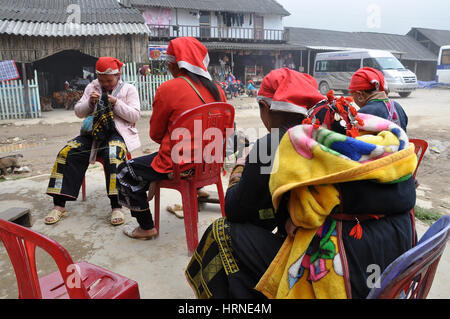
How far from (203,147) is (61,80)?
16.8 m

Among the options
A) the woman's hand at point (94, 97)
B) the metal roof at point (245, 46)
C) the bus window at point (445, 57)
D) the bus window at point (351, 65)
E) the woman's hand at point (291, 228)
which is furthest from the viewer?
the bus window at point (445, 57)

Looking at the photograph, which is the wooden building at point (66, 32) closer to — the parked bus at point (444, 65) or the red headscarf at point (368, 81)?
the red headscarf at point (368, 81)

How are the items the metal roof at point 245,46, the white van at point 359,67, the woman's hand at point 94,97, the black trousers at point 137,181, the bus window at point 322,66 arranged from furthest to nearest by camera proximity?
the bus window at point 322,66
the metal roof at point 245,46
the white van at point 359,67
the woman's hand at point 94,97
the black trousers at point 137,181

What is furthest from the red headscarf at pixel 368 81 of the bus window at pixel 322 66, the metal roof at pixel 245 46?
the bus window at pixel 322 66

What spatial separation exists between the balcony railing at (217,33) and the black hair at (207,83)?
18109 millimetres

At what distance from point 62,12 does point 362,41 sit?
78.1 feet

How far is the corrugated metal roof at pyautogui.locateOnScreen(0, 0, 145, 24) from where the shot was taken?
12688 mm

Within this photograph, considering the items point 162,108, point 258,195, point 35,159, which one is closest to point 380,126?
point 258,195

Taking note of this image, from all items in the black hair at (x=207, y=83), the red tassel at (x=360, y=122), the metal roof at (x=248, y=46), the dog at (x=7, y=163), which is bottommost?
the dog at (x=7, y=163)

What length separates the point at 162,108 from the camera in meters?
2.42

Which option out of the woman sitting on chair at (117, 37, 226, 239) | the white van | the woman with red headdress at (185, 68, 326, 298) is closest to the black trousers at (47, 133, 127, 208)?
the woman sitting on chair at (117, 37, 226, 239)

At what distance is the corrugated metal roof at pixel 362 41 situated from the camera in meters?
25.7

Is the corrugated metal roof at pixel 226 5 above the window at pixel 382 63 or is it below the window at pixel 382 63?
above

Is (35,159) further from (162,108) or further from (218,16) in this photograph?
(218,16)
